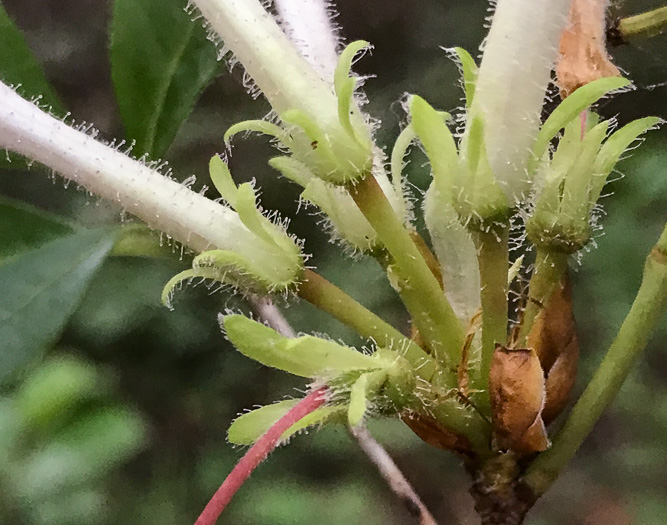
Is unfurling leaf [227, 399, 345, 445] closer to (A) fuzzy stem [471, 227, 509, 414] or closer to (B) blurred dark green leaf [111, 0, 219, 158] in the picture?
(A) fuzzy stem [471, 227, 509, 414]

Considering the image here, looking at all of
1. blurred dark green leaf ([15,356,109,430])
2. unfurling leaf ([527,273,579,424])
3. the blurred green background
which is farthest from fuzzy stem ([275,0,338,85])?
blurred dark green leaf ([15,356,109,430])

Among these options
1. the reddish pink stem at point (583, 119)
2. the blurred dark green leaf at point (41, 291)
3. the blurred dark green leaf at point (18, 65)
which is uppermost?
the blurred dark green leaf at point (18, 65)

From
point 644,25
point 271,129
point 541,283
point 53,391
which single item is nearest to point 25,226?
point 271,129

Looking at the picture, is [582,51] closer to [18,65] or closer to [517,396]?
[517,396]

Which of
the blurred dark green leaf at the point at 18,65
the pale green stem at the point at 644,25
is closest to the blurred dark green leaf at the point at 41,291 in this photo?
the blurred dark green leaf at the point at 18,65

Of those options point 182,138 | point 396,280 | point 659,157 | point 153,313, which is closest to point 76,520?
point 153,313

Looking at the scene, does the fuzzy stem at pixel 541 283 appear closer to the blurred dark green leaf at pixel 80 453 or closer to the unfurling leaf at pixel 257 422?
the unfurling leaf at pixel 257 422

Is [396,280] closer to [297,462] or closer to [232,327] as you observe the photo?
[232,327]
